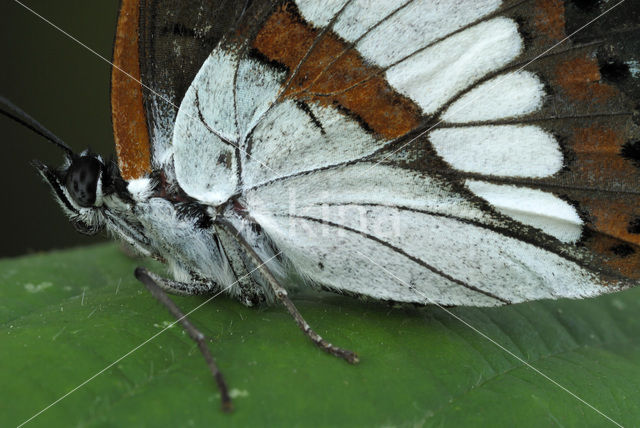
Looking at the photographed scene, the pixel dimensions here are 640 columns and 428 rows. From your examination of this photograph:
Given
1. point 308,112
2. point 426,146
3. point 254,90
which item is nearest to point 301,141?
point 308,112

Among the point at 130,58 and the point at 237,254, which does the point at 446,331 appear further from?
the point at 130,58

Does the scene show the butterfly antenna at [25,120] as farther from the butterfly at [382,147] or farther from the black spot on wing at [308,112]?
the black spot on wing at [308,112]

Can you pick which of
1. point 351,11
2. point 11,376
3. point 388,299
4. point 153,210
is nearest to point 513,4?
point 351,11

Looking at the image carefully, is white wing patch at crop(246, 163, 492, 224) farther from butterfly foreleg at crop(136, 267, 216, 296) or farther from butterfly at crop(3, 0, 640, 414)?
butterfly foreleg at crop(136, 267, 216, 296)

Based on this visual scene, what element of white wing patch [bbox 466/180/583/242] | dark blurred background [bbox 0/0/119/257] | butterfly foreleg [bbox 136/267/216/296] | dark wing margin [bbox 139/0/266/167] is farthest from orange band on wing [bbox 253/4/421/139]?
dark blurred background [bbox 0/0/119/257]

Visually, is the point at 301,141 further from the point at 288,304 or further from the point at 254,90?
the point at 288,304

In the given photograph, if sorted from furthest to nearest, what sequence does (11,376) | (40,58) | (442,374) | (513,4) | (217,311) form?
(40,58) → (217,311) → (513,4) → (442,374) → (11,376)
